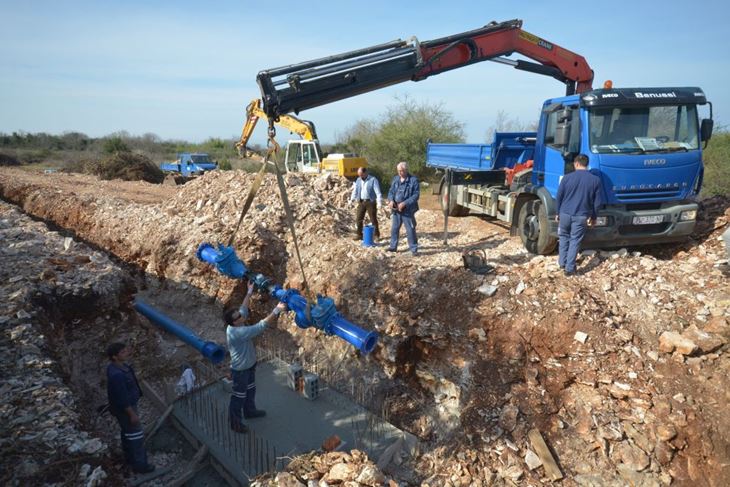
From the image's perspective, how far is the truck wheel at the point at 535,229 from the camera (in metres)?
7.32

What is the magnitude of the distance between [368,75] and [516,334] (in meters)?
3.96

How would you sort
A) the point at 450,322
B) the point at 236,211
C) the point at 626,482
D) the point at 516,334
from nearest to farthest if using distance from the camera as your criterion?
the point at 626,482, the point at 516,334, the point at 450,322, the point at 236,211

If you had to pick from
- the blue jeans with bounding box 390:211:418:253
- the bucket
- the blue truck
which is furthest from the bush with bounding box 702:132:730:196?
the bucket

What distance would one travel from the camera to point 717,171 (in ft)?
41.3

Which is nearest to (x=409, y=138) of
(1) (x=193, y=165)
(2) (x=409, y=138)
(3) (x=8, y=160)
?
(2) (x=409, y=138)

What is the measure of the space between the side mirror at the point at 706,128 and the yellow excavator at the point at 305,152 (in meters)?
9.81

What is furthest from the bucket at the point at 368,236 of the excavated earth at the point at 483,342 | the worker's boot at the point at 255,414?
the worker's boot at the point at 255,414

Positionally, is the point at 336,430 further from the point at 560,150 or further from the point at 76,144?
the point at 76,144

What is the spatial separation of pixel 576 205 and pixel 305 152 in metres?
11.9

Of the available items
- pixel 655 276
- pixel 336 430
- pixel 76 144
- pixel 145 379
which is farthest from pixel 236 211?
pixel 76 144

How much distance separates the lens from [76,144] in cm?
5122

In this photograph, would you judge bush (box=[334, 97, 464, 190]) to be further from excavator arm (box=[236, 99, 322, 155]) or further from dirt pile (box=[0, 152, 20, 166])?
dirt pile (box=[0, 152, 20, 166])

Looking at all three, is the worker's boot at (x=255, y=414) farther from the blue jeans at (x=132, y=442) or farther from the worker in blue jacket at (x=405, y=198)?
the worker in blue jacket at (x=405, y=198)

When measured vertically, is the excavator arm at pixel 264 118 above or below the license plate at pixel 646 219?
above
